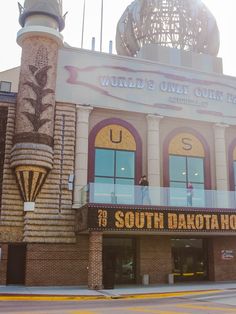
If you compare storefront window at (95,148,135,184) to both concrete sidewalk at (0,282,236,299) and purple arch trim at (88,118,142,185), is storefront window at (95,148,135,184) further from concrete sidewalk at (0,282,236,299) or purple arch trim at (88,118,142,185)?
concrete sidewalk at (0,282,236,299)

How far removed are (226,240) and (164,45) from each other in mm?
16851

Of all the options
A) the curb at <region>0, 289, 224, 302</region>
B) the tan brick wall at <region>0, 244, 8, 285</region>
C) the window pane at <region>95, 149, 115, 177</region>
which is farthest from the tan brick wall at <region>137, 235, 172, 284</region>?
the tan brick wall at <region>0, 244, 8, 285</region>

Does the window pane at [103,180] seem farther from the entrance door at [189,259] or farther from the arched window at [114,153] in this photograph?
the entrance door at [189,259]

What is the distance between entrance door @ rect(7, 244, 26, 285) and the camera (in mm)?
27953

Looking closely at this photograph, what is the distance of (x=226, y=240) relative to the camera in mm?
31797

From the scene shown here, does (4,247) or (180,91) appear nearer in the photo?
(4,247)

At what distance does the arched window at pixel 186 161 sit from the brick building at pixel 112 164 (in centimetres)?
9

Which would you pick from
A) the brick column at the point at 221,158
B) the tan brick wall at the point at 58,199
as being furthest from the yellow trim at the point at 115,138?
the brick column at the point at 221,158

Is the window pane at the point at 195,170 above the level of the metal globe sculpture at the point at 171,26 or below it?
below

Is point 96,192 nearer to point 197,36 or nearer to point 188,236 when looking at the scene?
point 188,236

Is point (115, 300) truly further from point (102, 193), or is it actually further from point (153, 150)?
point (153, 150)

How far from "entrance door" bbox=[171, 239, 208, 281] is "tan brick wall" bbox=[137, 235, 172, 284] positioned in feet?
4.62

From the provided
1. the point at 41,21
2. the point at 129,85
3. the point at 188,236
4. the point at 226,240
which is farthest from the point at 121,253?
the point at 41,21

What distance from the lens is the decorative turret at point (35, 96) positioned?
2722cm
